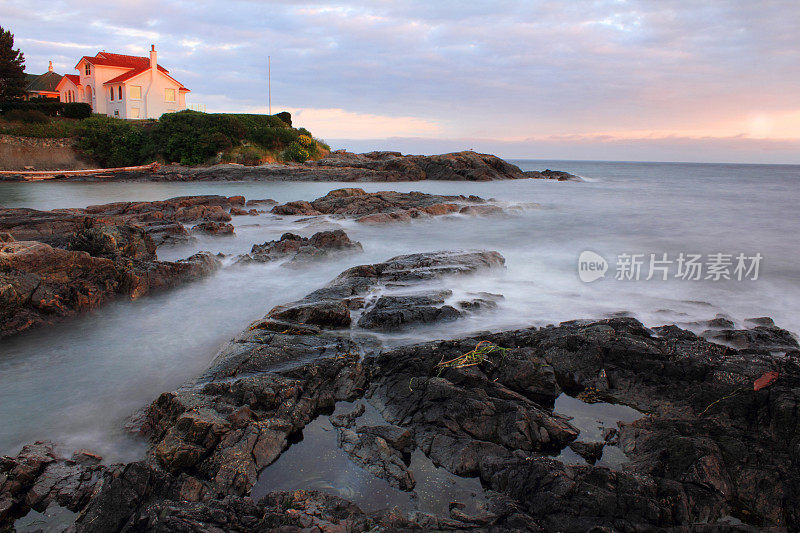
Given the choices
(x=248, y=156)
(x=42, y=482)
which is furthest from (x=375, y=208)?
(x=248, y=156)

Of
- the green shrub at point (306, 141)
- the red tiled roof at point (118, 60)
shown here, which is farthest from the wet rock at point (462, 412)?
the red tiled roof at point (118, 60)

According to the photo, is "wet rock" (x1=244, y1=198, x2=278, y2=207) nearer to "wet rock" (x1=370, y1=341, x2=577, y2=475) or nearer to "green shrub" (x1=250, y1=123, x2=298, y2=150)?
"wet rock" (x1=370, y1=341, x2=577, y2=475)

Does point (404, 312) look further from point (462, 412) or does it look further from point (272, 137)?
point (272, 137)

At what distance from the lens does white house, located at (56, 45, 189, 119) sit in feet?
134

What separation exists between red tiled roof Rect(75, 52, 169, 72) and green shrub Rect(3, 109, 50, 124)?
942cm

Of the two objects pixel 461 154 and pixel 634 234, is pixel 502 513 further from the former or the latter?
pixel 461 154

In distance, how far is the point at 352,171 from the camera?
3359cm

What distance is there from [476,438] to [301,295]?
4585 mm

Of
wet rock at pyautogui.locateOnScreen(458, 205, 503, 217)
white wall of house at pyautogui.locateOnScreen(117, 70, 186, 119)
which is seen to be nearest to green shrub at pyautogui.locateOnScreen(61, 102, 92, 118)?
white wall of house at pyautogui.locateOnScreen(117, 70, 186, 119)

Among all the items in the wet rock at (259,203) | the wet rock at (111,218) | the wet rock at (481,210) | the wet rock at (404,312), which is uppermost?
the wet rock at (481,210)

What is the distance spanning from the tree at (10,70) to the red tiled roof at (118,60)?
16.5 feet

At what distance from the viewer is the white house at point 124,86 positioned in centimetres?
4091

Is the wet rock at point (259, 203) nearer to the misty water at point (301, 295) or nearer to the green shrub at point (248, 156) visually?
the misty water at point (301, 295)

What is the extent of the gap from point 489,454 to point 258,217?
13.6 m
